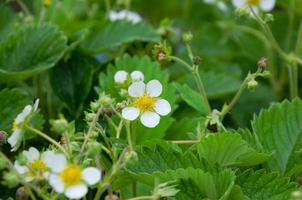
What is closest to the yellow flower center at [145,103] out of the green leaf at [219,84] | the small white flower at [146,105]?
the small white flower at [146,105]

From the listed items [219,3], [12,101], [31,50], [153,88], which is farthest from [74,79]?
[219,3]

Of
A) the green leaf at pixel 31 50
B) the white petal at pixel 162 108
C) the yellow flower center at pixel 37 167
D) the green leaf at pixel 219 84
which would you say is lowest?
the green leaf at pixel 219 84

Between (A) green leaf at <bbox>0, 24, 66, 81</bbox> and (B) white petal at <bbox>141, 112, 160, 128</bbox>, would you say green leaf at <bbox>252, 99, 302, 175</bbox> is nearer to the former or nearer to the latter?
(B) white petal at <bbox>141, 112, 160, 128</bbox>

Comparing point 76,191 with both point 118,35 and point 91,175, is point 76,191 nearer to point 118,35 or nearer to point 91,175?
point 91,175

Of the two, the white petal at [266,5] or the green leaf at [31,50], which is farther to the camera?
the white petal at [266,5]

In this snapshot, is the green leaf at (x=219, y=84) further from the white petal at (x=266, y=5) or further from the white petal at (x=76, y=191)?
the white petal at (x=76, y=191)

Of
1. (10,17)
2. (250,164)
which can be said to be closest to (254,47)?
(10,17)

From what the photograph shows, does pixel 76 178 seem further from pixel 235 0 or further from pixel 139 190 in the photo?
pixel 235 0
